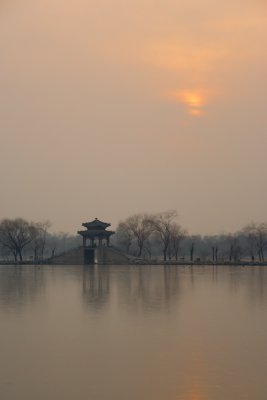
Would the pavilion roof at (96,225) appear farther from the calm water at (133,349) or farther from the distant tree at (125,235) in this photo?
the calm water at (133,349)

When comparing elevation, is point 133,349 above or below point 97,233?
below

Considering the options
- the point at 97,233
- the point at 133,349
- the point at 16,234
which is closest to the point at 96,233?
the point at 97,233

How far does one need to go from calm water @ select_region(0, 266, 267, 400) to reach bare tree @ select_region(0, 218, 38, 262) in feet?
176

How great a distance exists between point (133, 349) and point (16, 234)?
65492mm

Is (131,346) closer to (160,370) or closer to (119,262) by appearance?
(160,370)

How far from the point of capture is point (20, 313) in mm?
18594

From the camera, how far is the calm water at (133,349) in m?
9.49

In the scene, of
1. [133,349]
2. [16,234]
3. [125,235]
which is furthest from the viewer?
[125,235]

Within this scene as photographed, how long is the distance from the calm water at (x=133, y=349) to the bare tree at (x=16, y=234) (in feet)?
176

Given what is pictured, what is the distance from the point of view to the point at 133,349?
12547 mm

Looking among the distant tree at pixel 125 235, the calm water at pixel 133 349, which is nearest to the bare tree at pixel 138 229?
the distant tree at pixel 125 235

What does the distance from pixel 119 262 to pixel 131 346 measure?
57.1 metres

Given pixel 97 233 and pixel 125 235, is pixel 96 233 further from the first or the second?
pixel 125 235

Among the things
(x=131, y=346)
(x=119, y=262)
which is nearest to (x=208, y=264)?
(x=119, y=262)
